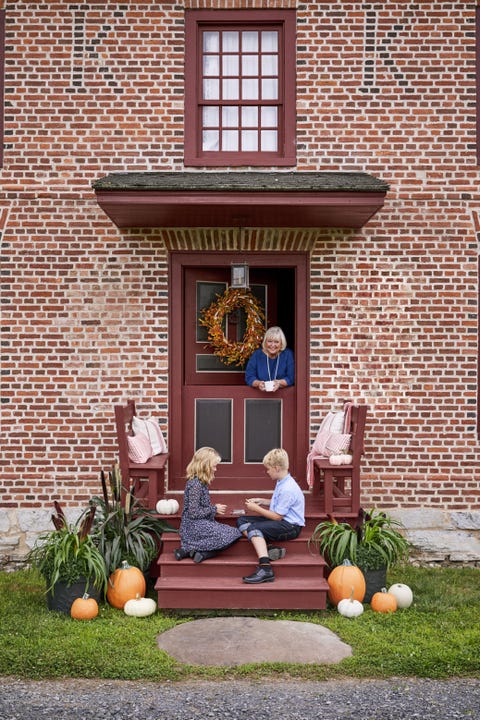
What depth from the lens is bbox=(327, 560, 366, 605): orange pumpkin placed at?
6879mm

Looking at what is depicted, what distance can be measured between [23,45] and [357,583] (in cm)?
669

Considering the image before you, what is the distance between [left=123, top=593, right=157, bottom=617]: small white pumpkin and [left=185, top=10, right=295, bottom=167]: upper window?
478 cm

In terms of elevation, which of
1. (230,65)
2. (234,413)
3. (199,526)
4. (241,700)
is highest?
(230,65)

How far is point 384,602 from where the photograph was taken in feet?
22.3

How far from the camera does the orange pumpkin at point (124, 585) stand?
6.84 m

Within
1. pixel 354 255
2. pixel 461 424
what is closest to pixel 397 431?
pixel 461 424

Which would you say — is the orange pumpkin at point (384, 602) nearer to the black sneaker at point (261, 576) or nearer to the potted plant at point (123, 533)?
the black sneaker at point (261, 576)

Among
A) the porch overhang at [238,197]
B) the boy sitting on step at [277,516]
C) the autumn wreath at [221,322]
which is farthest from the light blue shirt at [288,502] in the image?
the porch overhang at [238,197]

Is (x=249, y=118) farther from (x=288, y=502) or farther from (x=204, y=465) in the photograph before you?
(x=288, y=502)

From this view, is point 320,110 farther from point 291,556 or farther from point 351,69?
point 291,556

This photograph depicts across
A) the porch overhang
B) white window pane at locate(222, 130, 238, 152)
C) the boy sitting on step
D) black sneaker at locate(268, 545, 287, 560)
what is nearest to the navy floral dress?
the boy sitting on step

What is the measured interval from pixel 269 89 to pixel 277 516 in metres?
4.87

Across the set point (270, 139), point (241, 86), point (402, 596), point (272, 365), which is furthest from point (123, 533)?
point (241, 86)

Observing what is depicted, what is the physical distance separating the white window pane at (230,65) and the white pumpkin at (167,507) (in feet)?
15.9
